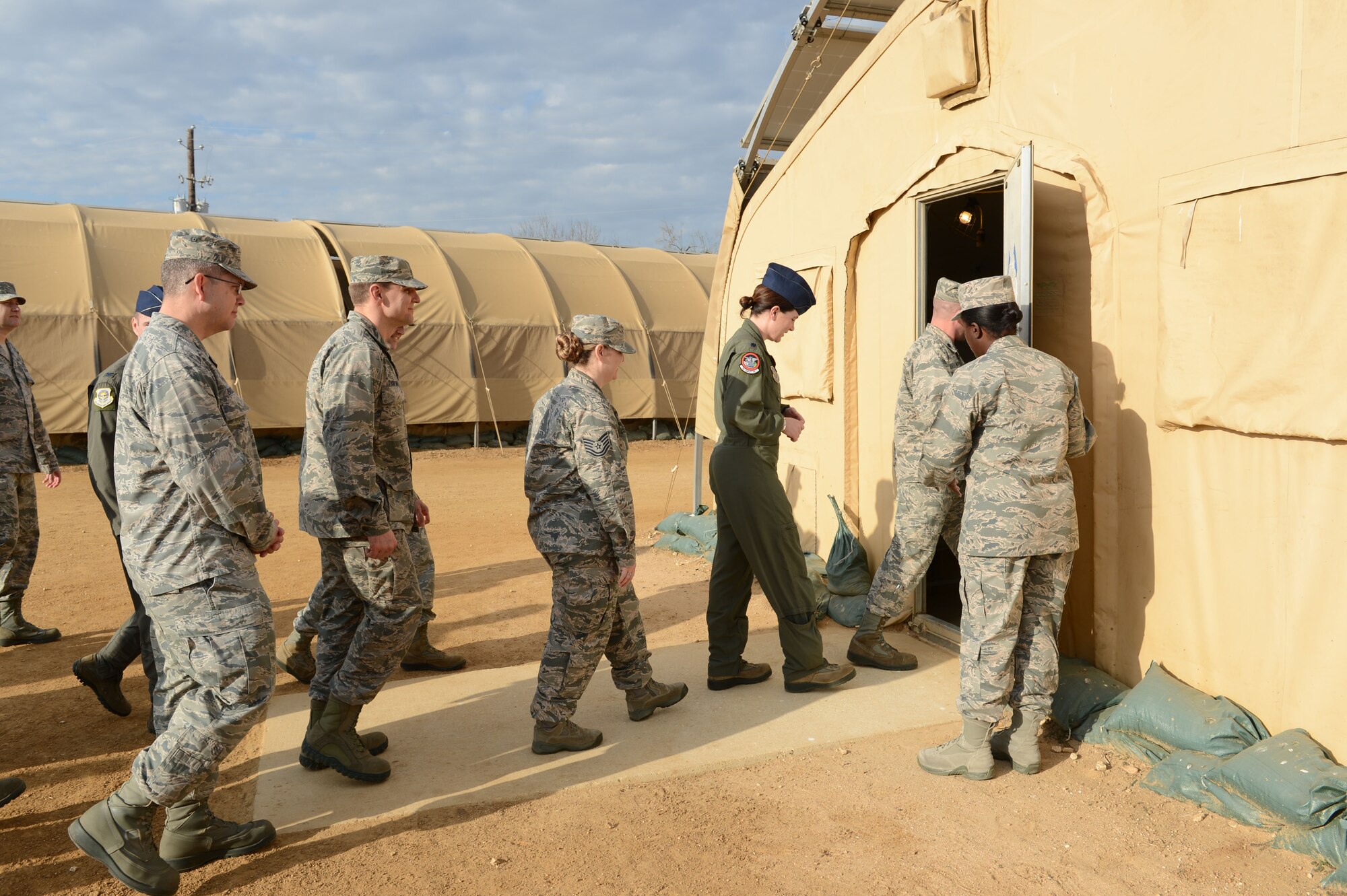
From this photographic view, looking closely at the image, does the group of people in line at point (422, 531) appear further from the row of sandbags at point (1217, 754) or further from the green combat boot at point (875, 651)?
the row of sandbags at point (1217, 754)

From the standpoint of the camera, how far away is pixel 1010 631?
356cm

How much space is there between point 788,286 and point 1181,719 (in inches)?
95.3

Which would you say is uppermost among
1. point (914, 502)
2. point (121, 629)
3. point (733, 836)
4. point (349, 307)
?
point (349, 307)

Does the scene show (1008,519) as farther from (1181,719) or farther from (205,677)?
(205,677)

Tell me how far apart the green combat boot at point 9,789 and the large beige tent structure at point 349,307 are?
11649mm

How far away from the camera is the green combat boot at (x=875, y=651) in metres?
4.85

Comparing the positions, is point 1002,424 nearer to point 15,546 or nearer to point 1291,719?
point 1291,719

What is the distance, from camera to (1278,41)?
3301mm

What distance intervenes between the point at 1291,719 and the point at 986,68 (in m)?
3.28

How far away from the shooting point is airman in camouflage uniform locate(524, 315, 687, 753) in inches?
142

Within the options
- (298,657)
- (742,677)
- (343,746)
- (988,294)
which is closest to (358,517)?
(343,746)

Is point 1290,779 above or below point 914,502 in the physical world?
below

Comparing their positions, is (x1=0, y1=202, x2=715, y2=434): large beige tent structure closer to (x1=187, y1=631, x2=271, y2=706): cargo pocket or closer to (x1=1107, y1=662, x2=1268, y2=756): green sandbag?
(x1=187, y1=631, x2=271, y2=706): cargo pocket

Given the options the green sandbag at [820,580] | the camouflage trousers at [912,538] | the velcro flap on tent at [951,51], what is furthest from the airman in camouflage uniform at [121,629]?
the velcro flap on tent at [951,51]
